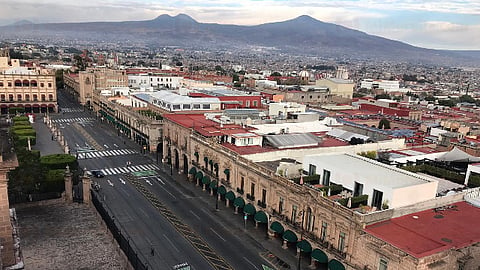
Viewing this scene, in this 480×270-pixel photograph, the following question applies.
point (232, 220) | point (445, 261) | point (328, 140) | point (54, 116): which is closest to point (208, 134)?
point (232, 220)

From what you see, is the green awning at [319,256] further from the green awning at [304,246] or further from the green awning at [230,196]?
the green awning at [230,196]

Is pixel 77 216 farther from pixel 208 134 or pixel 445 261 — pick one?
pixel 445 261

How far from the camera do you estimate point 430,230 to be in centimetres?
3344

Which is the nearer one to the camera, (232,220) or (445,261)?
(445,261)

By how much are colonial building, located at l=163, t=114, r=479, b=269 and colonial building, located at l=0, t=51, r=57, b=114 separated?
86.7m

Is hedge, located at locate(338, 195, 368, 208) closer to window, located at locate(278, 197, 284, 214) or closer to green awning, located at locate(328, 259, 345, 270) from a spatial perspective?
green awning, located at locate(328, 259, 345, 270)

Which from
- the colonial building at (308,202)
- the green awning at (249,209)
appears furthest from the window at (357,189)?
the green awning at (249,209)

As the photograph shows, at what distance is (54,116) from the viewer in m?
125

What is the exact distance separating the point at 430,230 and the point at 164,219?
3218 cm

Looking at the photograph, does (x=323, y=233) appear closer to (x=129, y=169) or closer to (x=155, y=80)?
(x=129, y=169)

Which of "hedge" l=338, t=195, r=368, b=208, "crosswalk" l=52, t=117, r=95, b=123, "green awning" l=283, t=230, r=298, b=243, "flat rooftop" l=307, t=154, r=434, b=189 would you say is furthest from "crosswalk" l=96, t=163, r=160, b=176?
"crosswalk" l=52, t=117, r=95, b=123

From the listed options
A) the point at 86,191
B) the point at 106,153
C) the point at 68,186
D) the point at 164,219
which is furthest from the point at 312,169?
the point at 106,153

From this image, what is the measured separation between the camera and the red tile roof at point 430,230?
30.4 m

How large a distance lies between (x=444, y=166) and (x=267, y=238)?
26391 millimetres
